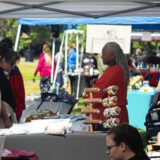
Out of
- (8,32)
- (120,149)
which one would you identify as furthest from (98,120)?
(8,32)

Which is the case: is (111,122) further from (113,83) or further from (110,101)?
(113,83)

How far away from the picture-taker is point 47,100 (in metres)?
9.50

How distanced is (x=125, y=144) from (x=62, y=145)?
2.03 meters

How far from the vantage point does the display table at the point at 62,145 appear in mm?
5824

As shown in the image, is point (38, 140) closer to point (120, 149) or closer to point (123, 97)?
point (123, 97)

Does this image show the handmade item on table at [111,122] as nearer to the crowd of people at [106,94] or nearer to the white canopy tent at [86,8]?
the crowd of people at [106,94]

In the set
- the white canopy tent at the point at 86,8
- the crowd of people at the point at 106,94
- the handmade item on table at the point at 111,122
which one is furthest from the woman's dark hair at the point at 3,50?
the handmade item on table at the point at 111,122

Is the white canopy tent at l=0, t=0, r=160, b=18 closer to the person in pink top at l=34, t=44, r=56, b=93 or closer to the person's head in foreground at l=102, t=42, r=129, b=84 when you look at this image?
the person's head in foreground at l=102, t=42, r=129, b=84

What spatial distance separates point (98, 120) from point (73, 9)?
226 centimetres

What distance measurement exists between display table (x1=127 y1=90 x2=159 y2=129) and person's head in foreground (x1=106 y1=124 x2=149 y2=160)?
653cm

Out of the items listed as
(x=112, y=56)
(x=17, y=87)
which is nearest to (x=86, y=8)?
(x=17, y=87)

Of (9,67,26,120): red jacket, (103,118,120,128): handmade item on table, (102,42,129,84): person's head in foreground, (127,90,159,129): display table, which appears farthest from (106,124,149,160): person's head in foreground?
(127,90,159,129): display table

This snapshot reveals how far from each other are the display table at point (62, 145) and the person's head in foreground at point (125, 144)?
6.02ft

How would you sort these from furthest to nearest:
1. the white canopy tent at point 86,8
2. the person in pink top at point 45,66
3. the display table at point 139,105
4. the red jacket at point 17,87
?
the person in pink top at point 45,66 < the display table at point 139,105 < the white canopy tent at point 86,8 < the red jacket at point 17,87
